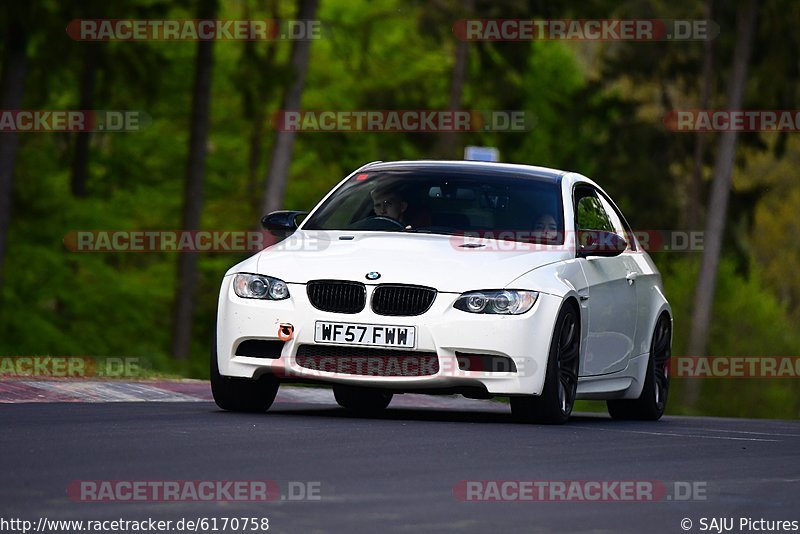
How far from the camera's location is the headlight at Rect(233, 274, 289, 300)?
37.2 feet

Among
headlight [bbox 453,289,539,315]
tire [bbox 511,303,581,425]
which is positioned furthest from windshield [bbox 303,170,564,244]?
headlight [bbox 453,289,539,315]

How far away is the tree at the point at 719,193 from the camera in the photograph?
37250 mm

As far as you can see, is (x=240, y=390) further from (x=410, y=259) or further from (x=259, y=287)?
(x=410, y=259)

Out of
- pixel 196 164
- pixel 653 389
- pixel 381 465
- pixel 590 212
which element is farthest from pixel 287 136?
pixel 381 465

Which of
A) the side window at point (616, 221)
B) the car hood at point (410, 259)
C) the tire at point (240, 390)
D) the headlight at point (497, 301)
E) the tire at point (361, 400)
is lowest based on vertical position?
the tire at point (361, 400)

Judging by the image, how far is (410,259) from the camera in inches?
445

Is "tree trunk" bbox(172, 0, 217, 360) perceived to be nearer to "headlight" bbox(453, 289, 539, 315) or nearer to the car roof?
the car roof

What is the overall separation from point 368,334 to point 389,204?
5.61 feet

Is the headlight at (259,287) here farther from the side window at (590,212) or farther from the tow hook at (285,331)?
the side window at (590,212)

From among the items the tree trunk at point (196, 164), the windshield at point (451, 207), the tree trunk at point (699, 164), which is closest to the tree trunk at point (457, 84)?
the tree trunk at point (699, 164)

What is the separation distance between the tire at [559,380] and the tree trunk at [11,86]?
17624 millimetres

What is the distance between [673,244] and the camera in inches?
1811

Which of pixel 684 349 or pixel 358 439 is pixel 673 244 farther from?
pixel 358 439

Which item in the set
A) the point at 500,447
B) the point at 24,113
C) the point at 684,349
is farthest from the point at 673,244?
the point at 500,447
